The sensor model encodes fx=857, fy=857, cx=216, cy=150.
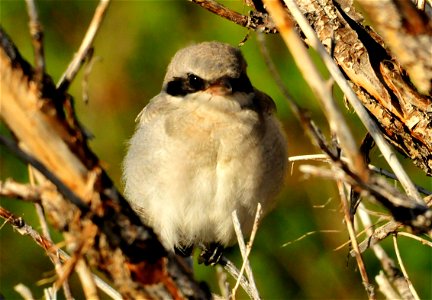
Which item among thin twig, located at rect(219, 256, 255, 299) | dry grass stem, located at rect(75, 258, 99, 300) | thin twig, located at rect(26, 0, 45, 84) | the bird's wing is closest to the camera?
thin twig, located at rect(26, 0, 45, 84)

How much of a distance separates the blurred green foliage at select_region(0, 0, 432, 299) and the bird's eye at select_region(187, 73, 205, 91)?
110 centimetres

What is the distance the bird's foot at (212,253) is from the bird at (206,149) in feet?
0.85

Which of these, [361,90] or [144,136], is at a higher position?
[361,90]

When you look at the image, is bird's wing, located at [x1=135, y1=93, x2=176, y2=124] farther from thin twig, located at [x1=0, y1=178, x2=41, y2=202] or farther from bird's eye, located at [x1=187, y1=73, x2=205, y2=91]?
thin twig, located at [x1=0, y1=178, x2=41, y2=202]

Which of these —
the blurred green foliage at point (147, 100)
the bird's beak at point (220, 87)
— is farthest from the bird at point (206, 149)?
the blurred green foliage at point (147, 100)

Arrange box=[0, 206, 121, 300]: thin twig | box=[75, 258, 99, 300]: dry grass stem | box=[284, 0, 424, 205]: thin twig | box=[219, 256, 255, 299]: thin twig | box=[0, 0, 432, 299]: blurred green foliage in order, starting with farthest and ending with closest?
box=[0, 0, 432, 299]: blurred green foliage < box=[219, 256, 255, 299]: thin twig < box=[0, 206, 121, 300]: thin twig < box=[284, 0, 424, 205]: thin twig < box=[75, 258, 99, 300]: dry grass stem

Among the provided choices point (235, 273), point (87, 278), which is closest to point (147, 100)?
point (235, 273)

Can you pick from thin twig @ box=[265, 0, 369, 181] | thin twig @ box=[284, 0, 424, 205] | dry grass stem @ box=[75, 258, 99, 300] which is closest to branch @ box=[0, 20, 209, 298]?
dry grass stem @ box=[75, 258, 99, 300]

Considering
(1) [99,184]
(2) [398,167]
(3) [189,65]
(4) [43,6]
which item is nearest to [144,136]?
(3) [189,65]

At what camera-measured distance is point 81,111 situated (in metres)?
4.24

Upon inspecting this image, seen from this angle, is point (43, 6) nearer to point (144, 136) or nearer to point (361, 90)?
point (144, 136)

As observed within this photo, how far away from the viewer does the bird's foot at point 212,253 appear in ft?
10.6

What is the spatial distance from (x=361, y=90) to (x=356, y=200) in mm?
293

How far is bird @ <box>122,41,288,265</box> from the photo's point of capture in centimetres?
278
